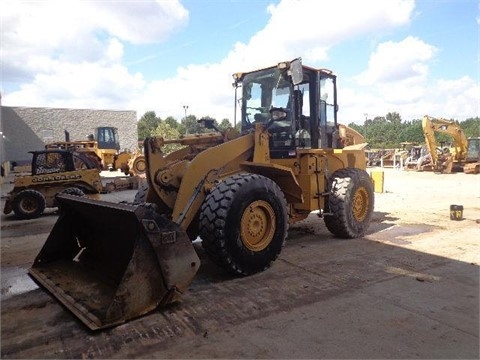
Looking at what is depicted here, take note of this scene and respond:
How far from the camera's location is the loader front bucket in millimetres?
3439

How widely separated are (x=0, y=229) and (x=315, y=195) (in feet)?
24.1

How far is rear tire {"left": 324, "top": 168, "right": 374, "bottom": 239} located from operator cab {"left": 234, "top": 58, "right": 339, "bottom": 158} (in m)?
0.76

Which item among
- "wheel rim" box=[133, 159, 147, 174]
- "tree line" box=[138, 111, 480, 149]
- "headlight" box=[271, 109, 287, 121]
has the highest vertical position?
"tree line" box=[138, 111, 480, 149]

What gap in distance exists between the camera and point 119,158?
70.0 feet

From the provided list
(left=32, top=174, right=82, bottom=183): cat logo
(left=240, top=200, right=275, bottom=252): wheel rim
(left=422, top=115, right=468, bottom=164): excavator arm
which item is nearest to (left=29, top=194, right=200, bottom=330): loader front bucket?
(left=240, top=200, right=275, bottom=252): wheel rim

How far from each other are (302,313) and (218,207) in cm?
143

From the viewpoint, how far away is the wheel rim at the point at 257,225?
15.2 ft

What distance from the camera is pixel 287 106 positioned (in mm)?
6195

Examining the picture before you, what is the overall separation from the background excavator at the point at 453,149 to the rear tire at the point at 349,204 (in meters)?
16.8

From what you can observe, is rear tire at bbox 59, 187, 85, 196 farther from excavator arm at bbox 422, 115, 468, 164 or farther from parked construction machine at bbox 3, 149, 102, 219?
excavator arm at bbox 422, 115, 468, 164

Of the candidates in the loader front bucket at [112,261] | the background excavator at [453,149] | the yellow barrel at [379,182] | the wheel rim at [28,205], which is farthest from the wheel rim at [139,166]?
the background excavator at [453,149]

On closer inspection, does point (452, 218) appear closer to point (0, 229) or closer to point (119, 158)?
point (0, 229)

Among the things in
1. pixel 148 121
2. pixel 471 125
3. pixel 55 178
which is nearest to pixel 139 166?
pixel 55 178

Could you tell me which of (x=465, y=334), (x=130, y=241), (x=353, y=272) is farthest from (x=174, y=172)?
(x=465, y=334)
